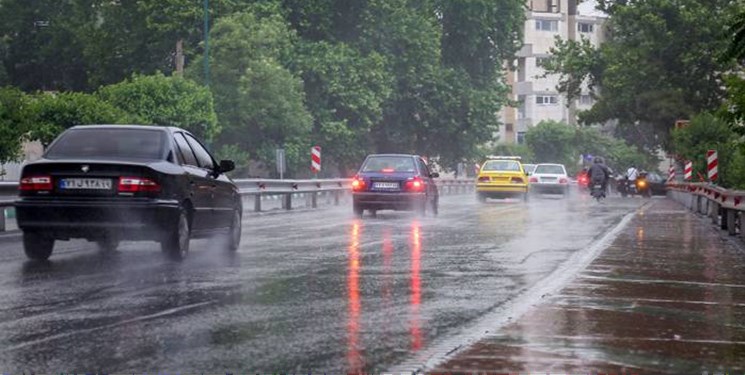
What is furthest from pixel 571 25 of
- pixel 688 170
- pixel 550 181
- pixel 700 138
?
pixel 700 138

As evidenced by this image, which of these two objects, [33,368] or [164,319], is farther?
[164,319]

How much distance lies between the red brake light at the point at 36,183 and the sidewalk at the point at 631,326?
240 inches

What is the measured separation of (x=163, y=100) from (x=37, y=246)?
36.8m

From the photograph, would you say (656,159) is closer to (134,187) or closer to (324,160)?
(324,160)

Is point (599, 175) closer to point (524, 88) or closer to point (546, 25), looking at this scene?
point (524, 88)

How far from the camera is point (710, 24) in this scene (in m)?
63.2

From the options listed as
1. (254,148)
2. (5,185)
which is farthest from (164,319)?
(254,148)

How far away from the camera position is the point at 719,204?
94.0ft

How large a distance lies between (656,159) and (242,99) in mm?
47377

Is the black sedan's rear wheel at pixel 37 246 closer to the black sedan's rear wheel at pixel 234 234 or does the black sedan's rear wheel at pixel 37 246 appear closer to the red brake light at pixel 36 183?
the red brake light at pixel 36 183

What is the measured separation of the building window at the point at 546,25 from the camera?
13875 cm

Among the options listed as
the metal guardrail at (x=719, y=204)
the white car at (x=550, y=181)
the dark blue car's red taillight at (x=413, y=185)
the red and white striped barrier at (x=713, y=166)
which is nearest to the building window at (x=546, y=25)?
the white car at (x=550, y=181)

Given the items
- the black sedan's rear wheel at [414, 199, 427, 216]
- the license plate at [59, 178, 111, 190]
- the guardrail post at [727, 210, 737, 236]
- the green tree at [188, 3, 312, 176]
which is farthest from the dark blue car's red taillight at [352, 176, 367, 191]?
the green tree at [188, 3, 312, 176]

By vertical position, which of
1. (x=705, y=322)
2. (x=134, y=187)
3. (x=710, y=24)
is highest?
(x=710, y=24)
